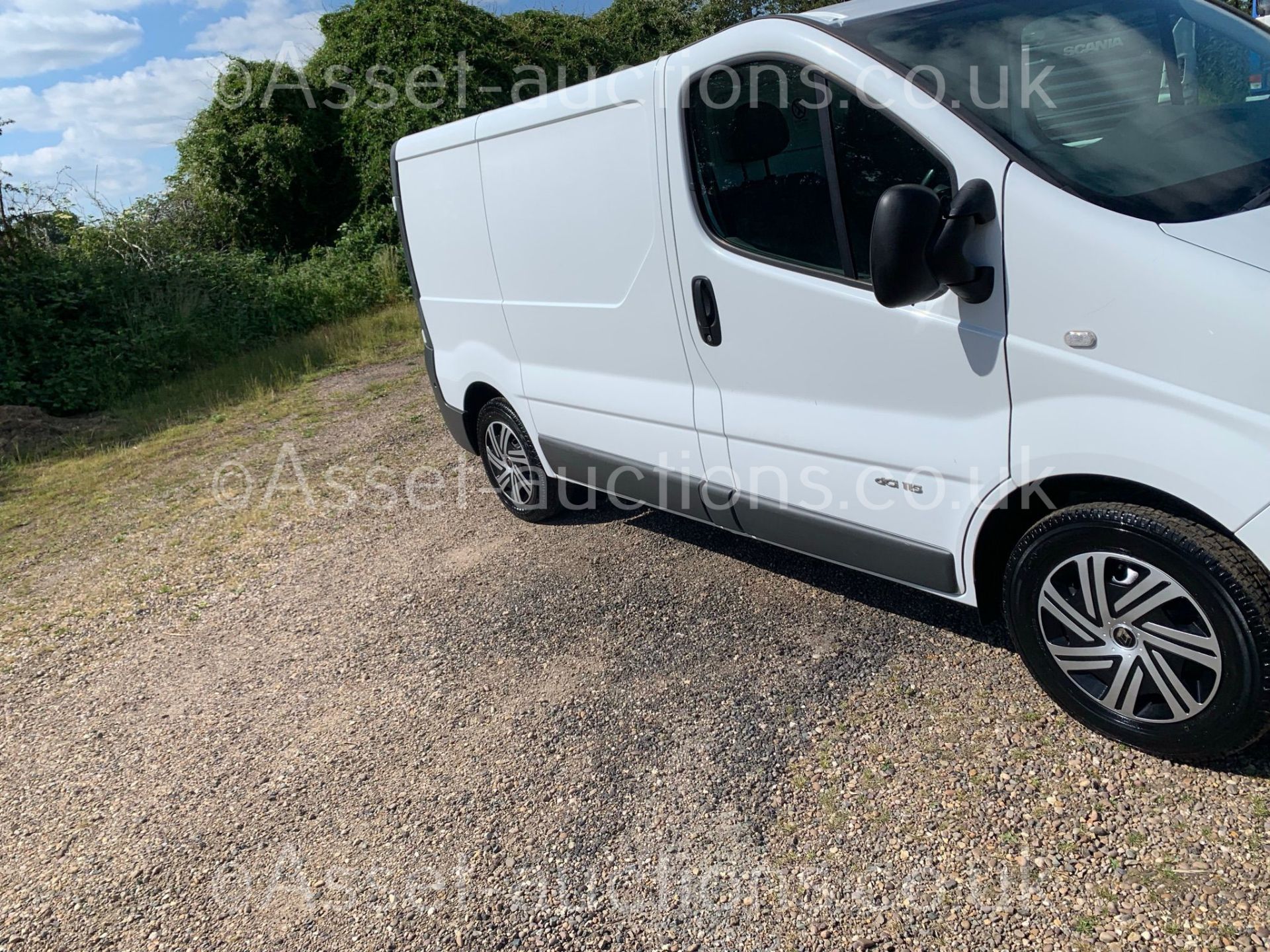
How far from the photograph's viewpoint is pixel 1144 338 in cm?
257

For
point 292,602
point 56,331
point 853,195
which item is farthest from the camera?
point 56,331

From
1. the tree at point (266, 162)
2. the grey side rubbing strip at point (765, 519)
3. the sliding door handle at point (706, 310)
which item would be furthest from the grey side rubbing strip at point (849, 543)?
the tree at point (266, 162)

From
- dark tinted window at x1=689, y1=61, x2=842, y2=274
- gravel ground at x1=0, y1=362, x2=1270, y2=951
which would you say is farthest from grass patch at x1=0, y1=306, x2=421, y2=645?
dark tinted window at x1=689, y1=61, x2=842, y2=274

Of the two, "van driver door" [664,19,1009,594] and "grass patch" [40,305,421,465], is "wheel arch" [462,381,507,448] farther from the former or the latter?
"grass patch" [40,305,421,465]

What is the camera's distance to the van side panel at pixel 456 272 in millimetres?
4996

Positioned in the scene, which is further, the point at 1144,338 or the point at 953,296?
the point at 953,296

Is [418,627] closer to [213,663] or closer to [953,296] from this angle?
[213,663]

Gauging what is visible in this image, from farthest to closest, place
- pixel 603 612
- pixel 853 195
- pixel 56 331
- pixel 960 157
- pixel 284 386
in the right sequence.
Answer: pixel 56 331, pixel 284 386, pixel 603 612, pixel 853 195, pixel 960 157

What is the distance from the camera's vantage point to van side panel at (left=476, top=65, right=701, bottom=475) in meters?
3.91

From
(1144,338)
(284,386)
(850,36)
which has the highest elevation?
(850,36)

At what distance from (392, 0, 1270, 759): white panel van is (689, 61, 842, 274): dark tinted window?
10mm

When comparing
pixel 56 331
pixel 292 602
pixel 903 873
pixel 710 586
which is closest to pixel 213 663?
pixel 292 602

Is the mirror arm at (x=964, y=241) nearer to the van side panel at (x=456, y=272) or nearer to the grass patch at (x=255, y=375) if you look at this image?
the van side panel at (x=456, y=272)

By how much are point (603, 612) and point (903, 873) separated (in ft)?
6.66
